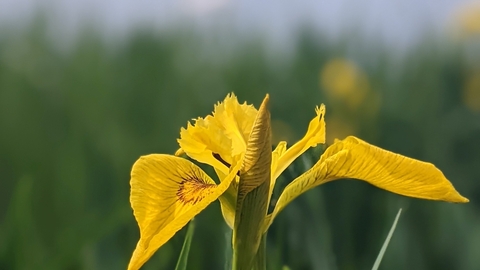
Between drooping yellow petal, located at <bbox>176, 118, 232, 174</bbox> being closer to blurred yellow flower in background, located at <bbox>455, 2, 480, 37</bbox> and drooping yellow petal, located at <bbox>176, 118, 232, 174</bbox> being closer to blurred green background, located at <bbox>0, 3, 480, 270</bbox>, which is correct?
blurred green background, located at <bbox>0, 3, 480, 270</bbox>

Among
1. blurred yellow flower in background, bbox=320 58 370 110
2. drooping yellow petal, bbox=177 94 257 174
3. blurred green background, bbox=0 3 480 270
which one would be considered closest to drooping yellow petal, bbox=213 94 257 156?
drooping yellow petal, bbox=177 94 257 174

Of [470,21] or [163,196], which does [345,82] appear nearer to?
[470,21]

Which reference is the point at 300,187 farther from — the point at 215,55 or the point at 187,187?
the point at 215,55

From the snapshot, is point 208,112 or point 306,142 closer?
point 306,142

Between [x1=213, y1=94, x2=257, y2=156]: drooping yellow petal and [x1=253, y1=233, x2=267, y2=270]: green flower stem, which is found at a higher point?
[x1=213, y1=94, x2=257, y2=156]: drooping yellow petal

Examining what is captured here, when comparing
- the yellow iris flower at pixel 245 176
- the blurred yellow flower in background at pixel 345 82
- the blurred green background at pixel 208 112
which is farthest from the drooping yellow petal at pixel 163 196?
the blurred yellow flower in background at pixel 345 82

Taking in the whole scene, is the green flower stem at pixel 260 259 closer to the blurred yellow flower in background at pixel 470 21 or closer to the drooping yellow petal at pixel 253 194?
the drooping yellow petal at pixel 253 194

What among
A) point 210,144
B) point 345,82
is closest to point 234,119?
point 210,144

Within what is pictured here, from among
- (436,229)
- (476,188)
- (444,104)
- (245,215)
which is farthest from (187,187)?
(444,104)
